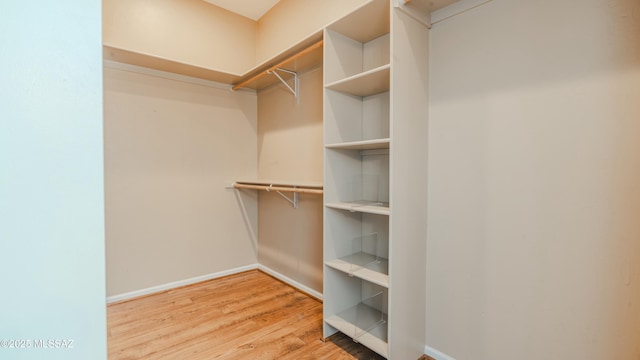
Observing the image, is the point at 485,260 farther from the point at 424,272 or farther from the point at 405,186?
the point at 405,186

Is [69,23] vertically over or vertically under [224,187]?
over

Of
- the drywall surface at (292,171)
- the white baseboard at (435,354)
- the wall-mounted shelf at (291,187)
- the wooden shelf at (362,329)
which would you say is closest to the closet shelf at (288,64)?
the drywall surface at (292,171)

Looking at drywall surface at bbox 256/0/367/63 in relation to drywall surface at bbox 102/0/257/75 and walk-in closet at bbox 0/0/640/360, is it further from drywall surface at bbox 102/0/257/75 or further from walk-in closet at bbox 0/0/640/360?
drywall surface at bbox 102/0/257/75


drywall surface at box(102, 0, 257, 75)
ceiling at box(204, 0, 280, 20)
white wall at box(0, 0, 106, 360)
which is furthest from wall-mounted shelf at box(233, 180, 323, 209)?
ceiling at box(204, 0, 280, 20)

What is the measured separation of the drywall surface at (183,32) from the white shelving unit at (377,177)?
159 centimetres

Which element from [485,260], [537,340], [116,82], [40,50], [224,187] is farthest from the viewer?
[224,187]

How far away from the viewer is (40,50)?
0.65 m

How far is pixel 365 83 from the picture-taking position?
1.94 meters

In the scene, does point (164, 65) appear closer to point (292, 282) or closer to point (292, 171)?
point (292, 171)

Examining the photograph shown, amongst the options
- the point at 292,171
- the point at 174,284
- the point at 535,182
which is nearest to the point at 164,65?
the point at 292,171

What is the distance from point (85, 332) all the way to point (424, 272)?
172cm

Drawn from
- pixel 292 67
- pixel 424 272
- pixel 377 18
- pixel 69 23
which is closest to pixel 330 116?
pixel 377 18

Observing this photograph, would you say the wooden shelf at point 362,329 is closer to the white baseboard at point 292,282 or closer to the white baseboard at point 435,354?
the white baseboard at point 435,354

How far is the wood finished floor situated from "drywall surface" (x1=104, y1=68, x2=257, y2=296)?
1.19ft
